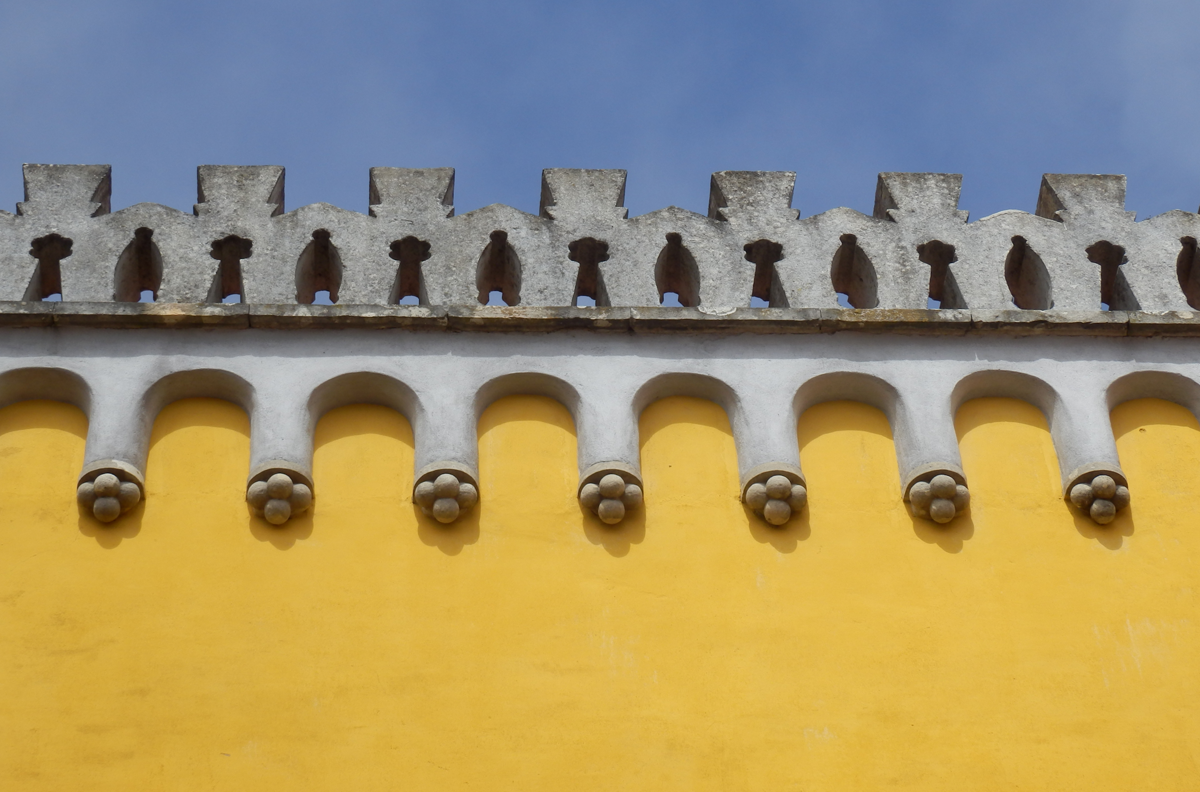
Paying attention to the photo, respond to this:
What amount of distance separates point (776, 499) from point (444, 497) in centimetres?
158

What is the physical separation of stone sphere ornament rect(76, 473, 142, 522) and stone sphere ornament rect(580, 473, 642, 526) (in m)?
2.13

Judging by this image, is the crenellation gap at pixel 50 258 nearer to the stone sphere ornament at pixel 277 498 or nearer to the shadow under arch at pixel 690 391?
the stone sphere ornament at pixel 277 498

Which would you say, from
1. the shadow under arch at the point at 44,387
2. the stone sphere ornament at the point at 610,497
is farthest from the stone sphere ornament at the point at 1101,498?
the shadow under arch at the point at 44,387

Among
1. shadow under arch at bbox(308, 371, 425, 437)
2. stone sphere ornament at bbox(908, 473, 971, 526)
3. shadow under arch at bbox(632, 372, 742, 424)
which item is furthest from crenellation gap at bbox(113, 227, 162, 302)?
stone sphere ornament at bbox(908, 473, 971, 526)

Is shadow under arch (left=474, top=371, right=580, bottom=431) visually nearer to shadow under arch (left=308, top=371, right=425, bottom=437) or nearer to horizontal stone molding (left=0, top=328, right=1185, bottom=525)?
horizontal stone molding (left=0, top=328, right=1185, bottom=525)

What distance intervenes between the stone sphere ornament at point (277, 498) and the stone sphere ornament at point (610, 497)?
1331mm

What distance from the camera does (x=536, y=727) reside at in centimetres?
709

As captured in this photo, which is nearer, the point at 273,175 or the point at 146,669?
the point at 146,669

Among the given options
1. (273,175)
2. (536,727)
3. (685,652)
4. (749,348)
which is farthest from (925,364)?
Answer: (273,175)

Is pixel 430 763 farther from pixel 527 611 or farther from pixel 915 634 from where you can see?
pixel 915 634

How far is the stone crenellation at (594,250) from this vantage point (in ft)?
28.5

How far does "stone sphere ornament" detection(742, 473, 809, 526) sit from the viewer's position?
Answer: 7809mm

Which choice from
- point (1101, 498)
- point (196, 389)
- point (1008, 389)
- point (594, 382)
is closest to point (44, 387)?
point (196, 389)

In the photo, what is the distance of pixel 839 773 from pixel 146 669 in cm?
304
